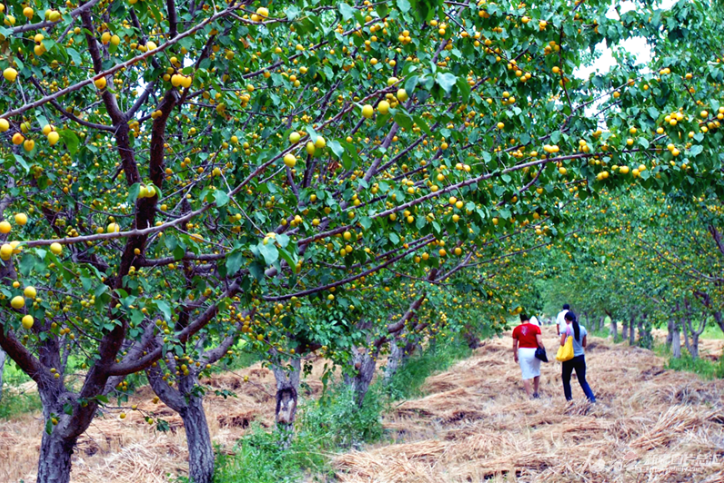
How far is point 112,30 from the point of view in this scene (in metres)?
3.25

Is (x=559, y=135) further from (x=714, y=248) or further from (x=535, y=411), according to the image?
(x=714, y=248)

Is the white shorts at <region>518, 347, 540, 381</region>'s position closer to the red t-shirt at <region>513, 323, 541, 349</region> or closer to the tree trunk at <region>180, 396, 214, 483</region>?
the red t-shirt at <region>513, 323, 541, 349</region>

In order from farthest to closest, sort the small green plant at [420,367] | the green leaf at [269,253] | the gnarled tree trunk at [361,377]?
the small green plant at [420,367] < the gnarled tree trunk at [361,377] < the green leaf at [269,253]

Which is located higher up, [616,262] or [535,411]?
[616,262]

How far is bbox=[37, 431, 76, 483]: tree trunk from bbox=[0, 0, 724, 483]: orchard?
2cm

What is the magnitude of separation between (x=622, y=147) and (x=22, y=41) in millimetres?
3345

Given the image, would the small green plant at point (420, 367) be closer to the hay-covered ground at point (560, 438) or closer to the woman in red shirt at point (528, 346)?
the hay-covered ground at point (560, 438)

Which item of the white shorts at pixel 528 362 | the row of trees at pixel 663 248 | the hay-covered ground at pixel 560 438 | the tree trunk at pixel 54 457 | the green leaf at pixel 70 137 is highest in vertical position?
the row of trees at pixel 663 248

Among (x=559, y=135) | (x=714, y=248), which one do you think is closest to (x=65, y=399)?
(x=559, y=135)

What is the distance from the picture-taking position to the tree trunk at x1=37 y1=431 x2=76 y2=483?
4891mm

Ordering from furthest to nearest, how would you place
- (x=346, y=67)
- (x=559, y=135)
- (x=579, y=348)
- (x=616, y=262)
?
(x=616, y=262) < (x=579, y=348) < (x=346, y=67) < (x=559, y=135)

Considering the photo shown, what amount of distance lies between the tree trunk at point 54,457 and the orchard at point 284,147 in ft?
0.08

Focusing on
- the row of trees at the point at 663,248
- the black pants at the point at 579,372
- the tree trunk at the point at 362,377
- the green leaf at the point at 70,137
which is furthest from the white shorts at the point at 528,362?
the green leaf at the point at 70,137

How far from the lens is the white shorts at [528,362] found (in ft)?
36.1
